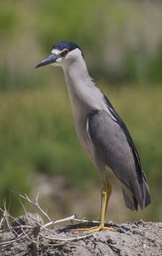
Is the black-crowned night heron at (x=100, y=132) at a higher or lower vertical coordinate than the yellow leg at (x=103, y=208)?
higher

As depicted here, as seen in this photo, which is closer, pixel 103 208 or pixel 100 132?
pixel 103 208

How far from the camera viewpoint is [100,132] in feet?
29.1

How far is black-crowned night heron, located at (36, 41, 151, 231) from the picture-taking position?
8820 mm

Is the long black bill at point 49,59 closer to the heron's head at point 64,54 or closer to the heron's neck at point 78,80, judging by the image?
the heron's head at point 64,54

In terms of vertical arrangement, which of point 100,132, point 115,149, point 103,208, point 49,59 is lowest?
point 103,208

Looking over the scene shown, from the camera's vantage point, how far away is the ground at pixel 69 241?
7.93 meters

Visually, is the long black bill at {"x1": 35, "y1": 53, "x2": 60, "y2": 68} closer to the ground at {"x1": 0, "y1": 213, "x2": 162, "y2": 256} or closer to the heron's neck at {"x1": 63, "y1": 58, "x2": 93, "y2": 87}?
the heron's neck at {"x1": 63, "y1": 58, "x2": 93, "y2": 87}

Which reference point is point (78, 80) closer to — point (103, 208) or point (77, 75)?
point (77, 75)

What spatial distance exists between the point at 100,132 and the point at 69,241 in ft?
4.01

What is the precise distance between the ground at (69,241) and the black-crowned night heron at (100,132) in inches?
19.8

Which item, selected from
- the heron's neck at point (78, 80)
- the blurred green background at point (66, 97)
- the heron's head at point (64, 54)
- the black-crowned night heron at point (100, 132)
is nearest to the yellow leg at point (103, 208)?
the black-crowned night heron at point (100, 132)

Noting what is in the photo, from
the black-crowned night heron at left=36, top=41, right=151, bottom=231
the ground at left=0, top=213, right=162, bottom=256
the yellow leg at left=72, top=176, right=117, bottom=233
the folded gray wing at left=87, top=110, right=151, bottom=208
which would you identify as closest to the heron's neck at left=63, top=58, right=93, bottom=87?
the black-crowned night heron at left=36, top=41, right=151, bottom=231

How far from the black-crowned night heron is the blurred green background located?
5.25 feet

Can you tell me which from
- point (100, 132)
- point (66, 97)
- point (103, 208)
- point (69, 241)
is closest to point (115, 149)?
point (100, 132)
